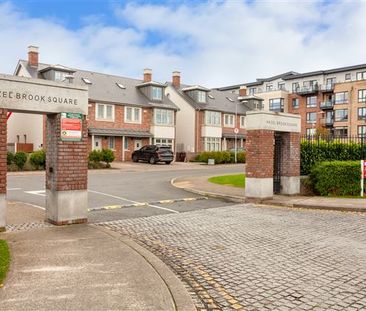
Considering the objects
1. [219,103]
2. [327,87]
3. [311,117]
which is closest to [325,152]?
[219,103]

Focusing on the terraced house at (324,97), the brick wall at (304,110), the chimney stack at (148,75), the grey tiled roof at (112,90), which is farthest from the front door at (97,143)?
the brick wall at (304,110)

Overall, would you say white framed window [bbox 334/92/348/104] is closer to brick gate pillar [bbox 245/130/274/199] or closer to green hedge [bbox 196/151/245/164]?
green hedge [bbox 196/151/245/164]

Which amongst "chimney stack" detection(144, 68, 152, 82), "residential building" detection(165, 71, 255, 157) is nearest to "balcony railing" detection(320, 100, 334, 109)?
"residential building" detection(165, 71, 255, 157)

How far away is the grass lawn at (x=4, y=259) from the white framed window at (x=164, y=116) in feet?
116

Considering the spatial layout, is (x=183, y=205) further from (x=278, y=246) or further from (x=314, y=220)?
(x=278, y=246)

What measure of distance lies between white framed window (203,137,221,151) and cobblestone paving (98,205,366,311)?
34.8 meters

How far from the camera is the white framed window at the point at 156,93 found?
1703 inches

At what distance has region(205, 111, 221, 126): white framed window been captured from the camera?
152ft

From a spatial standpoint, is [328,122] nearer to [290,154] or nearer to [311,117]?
[311,117]

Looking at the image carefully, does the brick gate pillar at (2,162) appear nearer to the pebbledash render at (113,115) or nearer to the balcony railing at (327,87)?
the pebbledash render at (113,115)

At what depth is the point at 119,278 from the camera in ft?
17.6

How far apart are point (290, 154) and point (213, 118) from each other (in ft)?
106

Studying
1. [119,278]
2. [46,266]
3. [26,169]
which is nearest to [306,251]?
[119,278]

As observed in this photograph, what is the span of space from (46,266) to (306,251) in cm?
436
